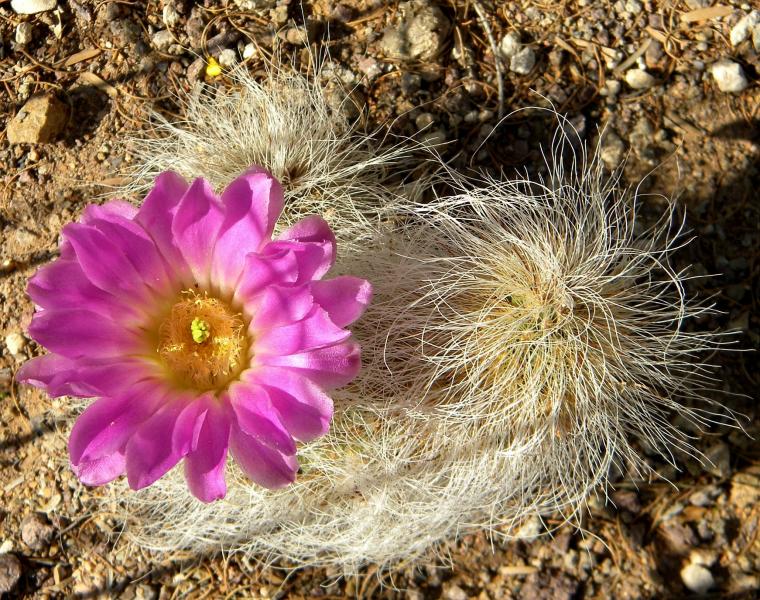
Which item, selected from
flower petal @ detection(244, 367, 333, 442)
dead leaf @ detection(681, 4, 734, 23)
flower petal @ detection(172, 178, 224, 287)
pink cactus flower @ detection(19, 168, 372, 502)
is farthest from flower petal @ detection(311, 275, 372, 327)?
dead leaf @ detection(681, 4, 734, 23)

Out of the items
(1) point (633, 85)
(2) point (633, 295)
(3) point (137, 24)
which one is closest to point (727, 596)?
(2) point (633, 295)

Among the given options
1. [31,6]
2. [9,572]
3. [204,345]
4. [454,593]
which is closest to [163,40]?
[31,6]

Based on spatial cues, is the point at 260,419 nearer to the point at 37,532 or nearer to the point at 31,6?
the point at 37,532

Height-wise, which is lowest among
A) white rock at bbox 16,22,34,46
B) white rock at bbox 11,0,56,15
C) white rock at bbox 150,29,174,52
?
white rock at bbox 150,29,174,52

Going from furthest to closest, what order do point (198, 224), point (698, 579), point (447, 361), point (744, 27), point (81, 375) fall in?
point (744, 27) → point (698, 579) → point (447, 361) → point (198, 224) → point (81, 375)

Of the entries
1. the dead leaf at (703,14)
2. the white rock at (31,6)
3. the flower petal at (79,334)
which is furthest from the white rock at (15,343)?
the dead leaf at (703,14)

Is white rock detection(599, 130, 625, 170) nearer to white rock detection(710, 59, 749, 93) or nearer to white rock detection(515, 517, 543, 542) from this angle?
white rock detection(710, 59, 749, 93)

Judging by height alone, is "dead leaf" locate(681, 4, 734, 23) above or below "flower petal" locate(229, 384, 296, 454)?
below
